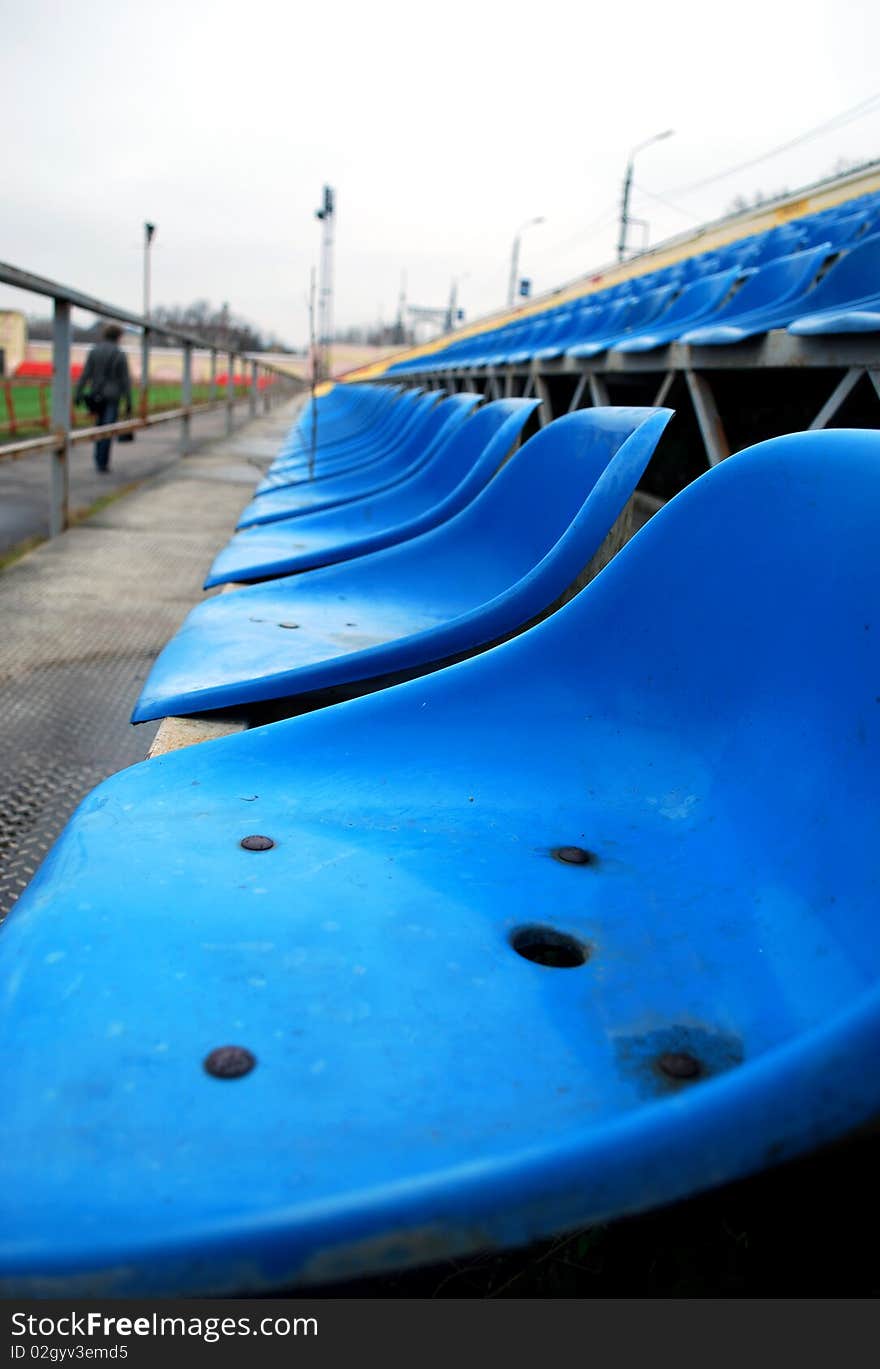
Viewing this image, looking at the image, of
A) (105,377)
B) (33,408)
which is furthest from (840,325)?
(33,408)

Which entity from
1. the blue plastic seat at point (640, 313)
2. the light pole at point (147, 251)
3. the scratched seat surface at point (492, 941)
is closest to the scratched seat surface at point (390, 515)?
the scratched seat surface at point (492, 941)

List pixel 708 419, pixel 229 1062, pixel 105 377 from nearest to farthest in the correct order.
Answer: pixel 229 1062, pixel 708 419, pixel 105 377

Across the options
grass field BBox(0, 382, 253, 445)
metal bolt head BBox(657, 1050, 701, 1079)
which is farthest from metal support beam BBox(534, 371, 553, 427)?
grass field BBox(0, 382, 253, 445)

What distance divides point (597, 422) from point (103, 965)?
1.13m

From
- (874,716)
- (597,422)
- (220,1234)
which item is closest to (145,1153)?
(220,1234)

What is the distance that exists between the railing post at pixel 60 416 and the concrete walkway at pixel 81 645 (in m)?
0.12

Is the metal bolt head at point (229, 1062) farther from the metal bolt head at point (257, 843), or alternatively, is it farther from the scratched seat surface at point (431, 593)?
the scratched seat surface at point (431, 593)

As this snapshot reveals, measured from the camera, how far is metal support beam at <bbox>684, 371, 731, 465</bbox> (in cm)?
213

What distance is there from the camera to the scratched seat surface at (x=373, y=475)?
2.99 meters

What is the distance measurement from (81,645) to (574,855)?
2063 mm

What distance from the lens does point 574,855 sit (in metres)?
0.89

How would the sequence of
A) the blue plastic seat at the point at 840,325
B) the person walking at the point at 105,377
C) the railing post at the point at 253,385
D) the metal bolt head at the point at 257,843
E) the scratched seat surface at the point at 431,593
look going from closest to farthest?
the metal bolt head at the point at 257,843 → the scratched seat surface at the point at 431,593 → the blue plastic seat at the point at 840,325 → the person walking at the point at 105,377 → the railing post at the point at 253,385

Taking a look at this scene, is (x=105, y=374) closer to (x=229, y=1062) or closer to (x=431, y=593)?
(x=431, y=593)

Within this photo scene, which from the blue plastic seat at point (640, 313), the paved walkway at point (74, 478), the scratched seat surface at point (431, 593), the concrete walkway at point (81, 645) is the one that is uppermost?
the blue plastic seat at point (640, 313)
